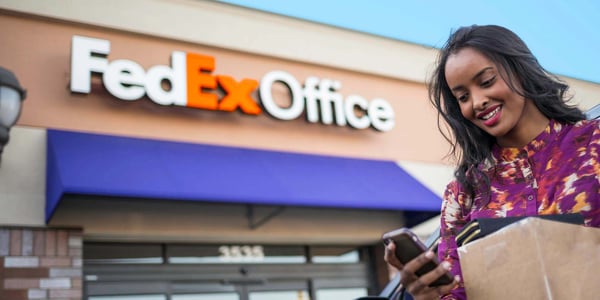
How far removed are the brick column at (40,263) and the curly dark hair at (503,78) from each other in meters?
6.08

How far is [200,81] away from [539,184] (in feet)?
23.1

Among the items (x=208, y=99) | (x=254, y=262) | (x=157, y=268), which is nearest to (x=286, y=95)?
(x=208, y=99)

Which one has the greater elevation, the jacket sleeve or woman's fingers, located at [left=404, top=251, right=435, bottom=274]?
the jacket sleeve

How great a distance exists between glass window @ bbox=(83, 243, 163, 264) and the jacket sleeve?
6694 mm

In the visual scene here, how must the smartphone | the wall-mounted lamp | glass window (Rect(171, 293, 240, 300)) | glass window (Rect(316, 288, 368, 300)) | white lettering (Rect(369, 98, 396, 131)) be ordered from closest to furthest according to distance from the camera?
the smartphone → the wall-mounted lamp → glass window (Rect(171, 293, 240, 300)) → glass window (Rect(316, 288, 368, 300)) → white lettering (Rect(369, 98, 396, 131))

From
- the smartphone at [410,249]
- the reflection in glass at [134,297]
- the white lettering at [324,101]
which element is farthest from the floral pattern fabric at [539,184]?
the white lettering at [324,101]

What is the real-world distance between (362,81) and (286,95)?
1417 mm

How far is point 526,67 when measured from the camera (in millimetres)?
1691

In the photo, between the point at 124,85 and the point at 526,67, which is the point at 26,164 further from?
the point at 526,67

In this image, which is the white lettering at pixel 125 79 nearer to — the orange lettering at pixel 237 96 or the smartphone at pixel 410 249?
the orange lettering at pixel 237 96

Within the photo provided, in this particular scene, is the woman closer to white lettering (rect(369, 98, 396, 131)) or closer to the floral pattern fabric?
the floral pattern fabric

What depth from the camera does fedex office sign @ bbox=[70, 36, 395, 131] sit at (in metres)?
7.75

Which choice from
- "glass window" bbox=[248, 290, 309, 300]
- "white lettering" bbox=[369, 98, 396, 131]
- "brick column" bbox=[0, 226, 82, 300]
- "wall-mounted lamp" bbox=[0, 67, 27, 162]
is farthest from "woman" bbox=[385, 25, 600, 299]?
"white lettering" bbox=[369, 98, 396, 131]

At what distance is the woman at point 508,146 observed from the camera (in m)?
1.51
